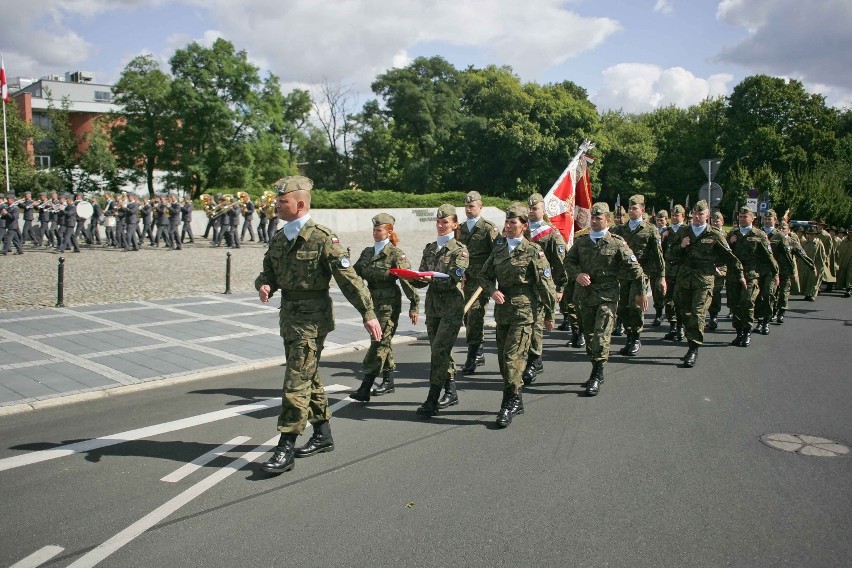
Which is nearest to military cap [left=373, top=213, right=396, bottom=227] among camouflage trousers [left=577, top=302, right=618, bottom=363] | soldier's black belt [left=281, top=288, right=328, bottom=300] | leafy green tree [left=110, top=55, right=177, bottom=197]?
soldier's black belt [left=281, top=288, right=328, bottom=300]

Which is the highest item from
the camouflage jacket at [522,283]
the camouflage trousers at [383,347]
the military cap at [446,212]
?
the military cap at [446,212]

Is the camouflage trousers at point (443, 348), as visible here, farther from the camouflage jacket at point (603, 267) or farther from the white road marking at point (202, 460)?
the camouflage jacket at point (603, 267)

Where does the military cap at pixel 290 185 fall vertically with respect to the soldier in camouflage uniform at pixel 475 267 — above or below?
above

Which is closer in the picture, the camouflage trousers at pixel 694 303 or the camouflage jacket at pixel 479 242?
the camouflage jacket at pixel 479 242

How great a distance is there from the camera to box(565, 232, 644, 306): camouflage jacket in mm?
8242

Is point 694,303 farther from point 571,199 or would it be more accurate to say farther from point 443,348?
point 443,348

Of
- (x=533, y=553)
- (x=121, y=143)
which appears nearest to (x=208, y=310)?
(x=533, y=553)

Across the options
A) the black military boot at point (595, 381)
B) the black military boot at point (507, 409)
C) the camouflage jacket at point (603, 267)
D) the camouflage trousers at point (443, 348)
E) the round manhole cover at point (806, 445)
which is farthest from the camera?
the camouflage jacket at point (603, 267)

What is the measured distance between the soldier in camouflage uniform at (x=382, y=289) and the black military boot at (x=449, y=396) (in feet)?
2.50

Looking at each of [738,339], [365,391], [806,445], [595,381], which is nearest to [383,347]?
[365,391]

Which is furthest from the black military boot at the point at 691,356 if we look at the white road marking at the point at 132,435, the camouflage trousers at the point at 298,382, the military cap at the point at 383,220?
the camouflage trousers at the point at 298,382

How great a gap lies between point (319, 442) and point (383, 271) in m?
2.32

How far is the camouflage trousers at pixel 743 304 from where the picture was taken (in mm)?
11227

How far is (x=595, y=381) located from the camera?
26.2 ft
